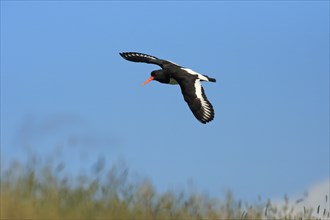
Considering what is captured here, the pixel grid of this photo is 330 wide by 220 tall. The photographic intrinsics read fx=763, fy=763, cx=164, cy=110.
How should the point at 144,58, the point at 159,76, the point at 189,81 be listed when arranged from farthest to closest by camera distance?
the point at 144,58 < the point at 159,76 < the point at 189,81

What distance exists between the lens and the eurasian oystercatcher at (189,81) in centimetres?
1602

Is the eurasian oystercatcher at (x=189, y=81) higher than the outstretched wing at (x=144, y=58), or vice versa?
the outstretched wing at (x=144, y=58)

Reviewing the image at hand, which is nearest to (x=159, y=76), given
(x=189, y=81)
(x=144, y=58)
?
(x=189, y=81)

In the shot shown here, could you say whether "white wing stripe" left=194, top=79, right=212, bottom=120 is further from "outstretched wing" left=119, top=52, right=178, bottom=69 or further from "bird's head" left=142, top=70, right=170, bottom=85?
"outstretched wing" left=119, top=52, right=178, bottom=69

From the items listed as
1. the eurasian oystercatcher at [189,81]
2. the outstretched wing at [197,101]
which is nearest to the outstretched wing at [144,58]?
the eurasian oystercatcher at [189,81]

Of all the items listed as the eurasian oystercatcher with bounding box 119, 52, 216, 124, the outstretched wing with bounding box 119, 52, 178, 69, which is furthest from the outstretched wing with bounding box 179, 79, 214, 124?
the outstretched wing with bounding box 119, 52, 178, 69

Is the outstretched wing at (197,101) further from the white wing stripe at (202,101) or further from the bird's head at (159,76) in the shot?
the bird's head at (159,76)

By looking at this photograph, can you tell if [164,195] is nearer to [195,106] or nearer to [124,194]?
[124,194]

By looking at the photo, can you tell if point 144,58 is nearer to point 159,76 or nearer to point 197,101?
point 159,76

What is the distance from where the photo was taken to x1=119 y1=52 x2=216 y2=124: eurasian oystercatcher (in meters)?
16.0

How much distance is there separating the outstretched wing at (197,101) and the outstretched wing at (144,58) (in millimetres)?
1983

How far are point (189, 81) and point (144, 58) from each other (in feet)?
12.1

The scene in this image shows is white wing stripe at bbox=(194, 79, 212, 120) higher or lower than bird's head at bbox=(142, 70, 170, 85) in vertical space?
lower

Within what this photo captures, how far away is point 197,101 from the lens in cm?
1631
